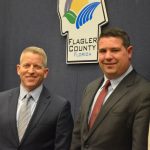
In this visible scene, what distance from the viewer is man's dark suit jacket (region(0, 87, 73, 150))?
8.63 ft

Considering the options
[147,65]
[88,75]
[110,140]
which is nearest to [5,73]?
[88,75]

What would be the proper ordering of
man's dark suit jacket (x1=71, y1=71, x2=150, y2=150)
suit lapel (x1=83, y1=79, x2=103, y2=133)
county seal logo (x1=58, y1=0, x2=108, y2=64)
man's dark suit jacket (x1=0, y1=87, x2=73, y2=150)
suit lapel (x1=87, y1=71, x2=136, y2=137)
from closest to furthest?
man's dark suit jacket (x1=71, y1=71, x2=150, y2=150) < suit lapel (x1=87, y1=71, x2=136, y2=137) < suit lapel (x1=83, y1=79, x2=103, y2=133) < man's dark suit jacket (x1=0, y1=87, x2=73, y2=150) < county seal logo (x1=58, y1=0, x2=108, y2=64)

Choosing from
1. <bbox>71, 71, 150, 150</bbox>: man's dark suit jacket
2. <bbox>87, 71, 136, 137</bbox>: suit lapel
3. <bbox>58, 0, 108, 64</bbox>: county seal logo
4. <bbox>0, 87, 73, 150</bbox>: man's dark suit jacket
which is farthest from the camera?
<bbox>58, 0, 108, 64</bbox>: county seal logo

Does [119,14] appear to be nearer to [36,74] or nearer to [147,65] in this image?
[147,65]

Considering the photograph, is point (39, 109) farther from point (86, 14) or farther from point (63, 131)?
point (86, 14)

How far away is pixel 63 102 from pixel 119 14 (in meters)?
0.89

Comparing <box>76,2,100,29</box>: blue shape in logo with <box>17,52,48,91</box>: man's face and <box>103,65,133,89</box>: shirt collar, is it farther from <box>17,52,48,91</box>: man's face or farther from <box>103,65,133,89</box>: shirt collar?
<box>103,65,133,89</box>: shirt collar

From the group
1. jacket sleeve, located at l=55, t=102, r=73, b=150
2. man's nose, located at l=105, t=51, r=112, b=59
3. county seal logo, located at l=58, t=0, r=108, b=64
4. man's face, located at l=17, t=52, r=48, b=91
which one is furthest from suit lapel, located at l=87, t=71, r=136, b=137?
county seal logo, located at l=58, t=0, r=108, b=64

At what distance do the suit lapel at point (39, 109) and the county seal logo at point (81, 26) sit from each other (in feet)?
2.23

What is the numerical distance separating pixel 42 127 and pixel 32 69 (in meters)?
0.40

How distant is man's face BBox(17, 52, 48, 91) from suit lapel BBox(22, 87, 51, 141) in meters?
0.10

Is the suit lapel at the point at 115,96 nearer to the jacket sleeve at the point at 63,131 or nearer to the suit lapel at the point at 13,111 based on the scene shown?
the jacket sleeve at the point at 63,131

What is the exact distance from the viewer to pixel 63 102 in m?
2.73

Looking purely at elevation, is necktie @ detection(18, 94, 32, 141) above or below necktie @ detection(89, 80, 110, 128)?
below
